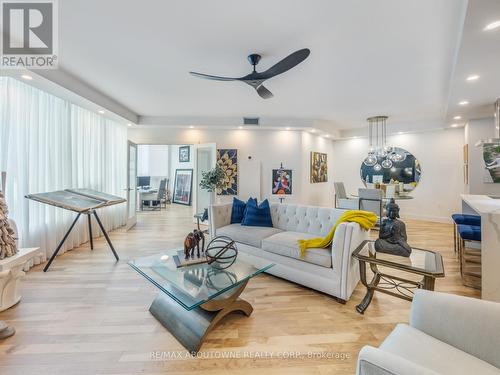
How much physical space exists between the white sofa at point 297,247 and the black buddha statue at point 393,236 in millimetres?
265

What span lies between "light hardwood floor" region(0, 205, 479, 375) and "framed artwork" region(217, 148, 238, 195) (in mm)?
3359

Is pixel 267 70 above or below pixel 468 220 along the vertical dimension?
above

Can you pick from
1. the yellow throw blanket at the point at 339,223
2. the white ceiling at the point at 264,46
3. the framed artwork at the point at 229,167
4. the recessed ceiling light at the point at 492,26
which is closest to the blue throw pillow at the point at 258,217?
the yellow throw blanket at the point at 339,223

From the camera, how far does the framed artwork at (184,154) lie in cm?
971

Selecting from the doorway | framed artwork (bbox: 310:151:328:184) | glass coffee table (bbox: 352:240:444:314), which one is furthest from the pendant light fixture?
the doorway

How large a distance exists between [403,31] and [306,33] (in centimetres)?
97

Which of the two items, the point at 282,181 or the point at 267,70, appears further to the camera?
the point at 282,181

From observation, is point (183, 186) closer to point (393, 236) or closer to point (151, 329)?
point (151, 329)

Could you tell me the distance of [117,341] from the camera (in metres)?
1.93

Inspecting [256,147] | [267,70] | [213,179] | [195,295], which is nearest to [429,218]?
[256,147]

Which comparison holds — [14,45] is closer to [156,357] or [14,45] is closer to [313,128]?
[156,357]

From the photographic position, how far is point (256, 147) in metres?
6.36

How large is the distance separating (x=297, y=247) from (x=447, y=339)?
1594 millimetres

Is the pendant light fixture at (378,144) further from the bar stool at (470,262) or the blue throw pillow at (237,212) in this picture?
the blue throw pillow at (237,212)
